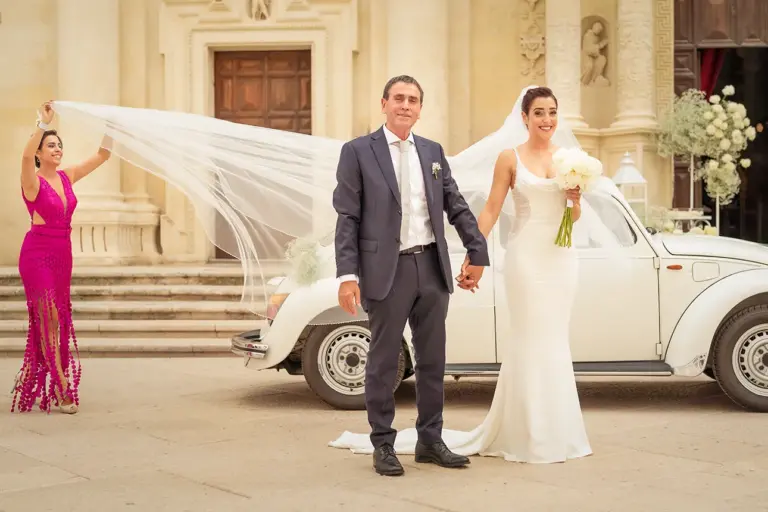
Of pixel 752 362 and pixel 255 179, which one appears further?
pixel 255 179

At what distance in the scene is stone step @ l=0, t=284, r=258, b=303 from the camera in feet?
46.0

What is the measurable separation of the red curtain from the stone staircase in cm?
781

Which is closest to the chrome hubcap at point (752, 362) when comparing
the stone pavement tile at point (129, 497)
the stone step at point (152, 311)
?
the stone pavement tile at point (129, 497)

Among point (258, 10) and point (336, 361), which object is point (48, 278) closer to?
point (336, 361)

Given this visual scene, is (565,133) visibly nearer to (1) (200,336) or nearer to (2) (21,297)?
(1) (200,336)

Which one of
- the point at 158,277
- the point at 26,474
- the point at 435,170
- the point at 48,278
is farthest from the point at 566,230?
the point at 158,277

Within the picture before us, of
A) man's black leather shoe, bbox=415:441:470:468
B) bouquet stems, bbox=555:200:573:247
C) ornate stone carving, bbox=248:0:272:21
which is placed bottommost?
man's black leather shoe, bbox=415:441:470:468

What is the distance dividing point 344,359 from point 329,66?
9080mm

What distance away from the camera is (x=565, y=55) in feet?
53.2

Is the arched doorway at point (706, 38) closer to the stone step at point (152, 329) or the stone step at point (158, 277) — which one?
the stone step at point (158, 277)

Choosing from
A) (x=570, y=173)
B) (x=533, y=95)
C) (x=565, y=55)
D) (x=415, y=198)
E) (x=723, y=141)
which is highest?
(x=565, y=55)

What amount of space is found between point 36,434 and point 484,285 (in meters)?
3.33

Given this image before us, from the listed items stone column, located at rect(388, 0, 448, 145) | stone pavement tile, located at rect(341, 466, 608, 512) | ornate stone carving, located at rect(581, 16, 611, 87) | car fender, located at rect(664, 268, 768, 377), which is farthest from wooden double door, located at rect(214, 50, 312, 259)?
stone pavement tile, located at rect(341, 466, 608, 512)

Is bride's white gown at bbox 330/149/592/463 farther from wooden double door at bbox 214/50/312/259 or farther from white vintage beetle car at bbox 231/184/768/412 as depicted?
wooden double door at bbox 214/50/312/259
